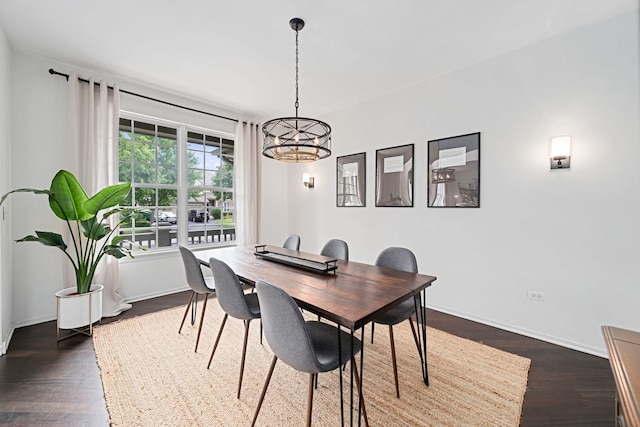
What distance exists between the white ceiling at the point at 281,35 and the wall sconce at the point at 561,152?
957 millimetres

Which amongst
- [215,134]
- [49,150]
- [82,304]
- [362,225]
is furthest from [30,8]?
[362,225]

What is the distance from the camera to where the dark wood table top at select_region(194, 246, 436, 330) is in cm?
130

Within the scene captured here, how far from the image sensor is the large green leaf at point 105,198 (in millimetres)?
2477

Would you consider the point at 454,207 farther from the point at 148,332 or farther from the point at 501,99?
the point at 148,332

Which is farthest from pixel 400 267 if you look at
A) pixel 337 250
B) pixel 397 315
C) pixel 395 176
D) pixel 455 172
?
pixel 395 176

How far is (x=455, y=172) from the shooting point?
3.04m

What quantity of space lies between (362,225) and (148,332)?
9.29ft

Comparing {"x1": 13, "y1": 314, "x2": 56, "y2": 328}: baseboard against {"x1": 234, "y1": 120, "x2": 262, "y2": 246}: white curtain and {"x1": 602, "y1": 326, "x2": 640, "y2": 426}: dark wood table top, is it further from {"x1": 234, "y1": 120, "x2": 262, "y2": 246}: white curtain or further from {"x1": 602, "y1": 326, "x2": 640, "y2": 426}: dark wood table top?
{"x1": 602, "y1": 326, "x2": 640, "y2": 426}: dark wood table top

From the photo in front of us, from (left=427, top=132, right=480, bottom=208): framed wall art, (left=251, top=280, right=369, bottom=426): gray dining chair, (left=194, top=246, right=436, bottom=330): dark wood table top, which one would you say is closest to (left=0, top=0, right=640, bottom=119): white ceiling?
(left=427, top=132, right=480, bottom=208): framed wall art

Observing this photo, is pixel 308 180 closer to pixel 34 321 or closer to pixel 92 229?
pixel 92 229

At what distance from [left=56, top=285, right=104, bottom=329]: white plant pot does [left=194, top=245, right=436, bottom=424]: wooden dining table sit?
1.16m

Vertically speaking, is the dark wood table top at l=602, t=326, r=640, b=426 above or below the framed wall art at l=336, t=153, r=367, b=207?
below

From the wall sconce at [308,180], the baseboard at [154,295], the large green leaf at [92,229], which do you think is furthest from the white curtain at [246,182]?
the large green leaf at [92,229]

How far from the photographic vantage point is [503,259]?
2.75 metres
